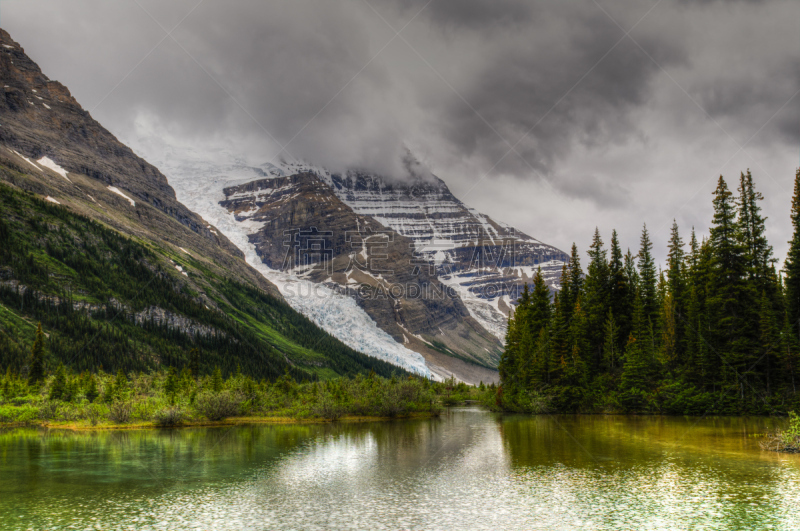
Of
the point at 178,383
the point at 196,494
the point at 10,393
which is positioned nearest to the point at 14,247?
the point at 10,393

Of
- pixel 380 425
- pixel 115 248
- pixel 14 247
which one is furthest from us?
pixel 115 248

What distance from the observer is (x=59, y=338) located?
12600 centimetres

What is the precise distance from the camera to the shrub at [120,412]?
69938mm

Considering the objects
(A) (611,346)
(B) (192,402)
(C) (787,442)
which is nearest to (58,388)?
(B) (192,402)

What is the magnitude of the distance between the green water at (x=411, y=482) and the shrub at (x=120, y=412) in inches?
624

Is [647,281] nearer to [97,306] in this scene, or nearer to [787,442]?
[787,442]

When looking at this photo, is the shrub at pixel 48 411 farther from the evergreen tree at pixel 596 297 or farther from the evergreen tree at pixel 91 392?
the evergreen tree at pixel 596 297

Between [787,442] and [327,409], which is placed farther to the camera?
[327,409]

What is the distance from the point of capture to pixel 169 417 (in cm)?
6988

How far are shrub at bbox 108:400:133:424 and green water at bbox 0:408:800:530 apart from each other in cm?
1585

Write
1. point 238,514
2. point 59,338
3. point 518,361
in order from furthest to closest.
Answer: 1. point 59,338
2. point 518,361
3. point 238,514

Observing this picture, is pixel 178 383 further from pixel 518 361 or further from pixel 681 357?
pixel 681 357

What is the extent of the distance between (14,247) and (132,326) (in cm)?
3661

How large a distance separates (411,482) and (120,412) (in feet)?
175
